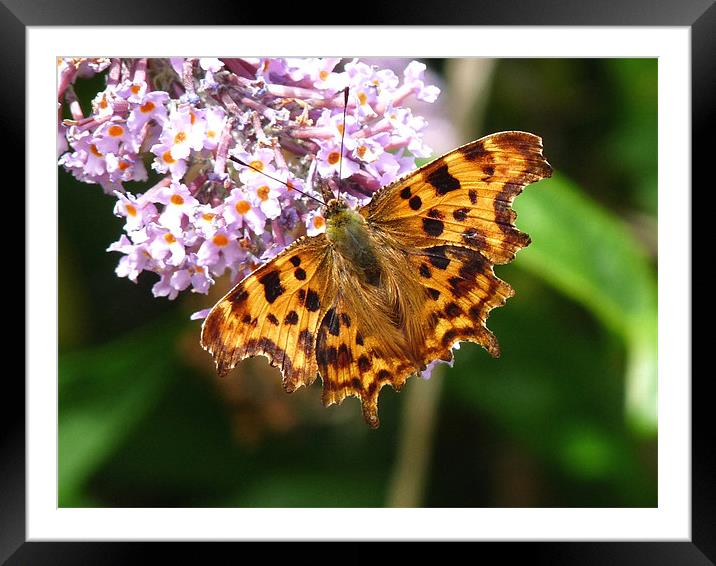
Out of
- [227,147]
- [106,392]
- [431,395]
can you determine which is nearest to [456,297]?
[227,147]

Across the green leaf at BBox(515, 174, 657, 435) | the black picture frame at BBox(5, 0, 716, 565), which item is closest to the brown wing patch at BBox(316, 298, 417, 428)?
the black picture frame at BBox(5, 0, 716, 565)

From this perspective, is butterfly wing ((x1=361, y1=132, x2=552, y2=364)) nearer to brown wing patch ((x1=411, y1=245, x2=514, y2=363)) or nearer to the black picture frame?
brown wing patch ((x1=411, y1=245, x2=514, y2=363))
